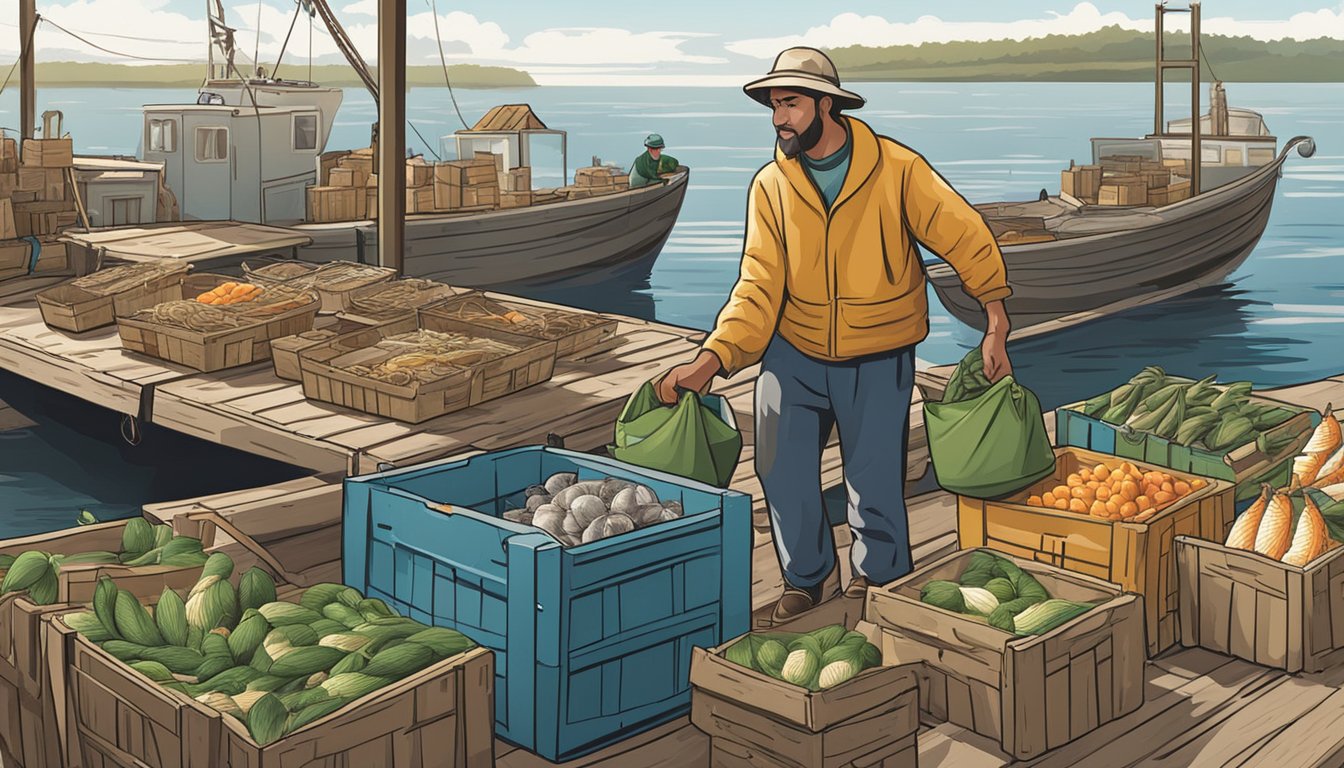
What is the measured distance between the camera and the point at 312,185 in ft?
59.7

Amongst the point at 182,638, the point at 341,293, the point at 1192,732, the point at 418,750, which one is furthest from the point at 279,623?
the point at 341,293

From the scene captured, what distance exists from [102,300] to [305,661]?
21.4 ft

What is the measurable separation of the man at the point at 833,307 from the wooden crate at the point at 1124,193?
1849cm

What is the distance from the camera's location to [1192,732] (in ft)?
12.4

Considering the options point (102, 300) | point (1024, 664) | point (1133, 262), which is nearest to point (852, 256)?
point (1024, 664)

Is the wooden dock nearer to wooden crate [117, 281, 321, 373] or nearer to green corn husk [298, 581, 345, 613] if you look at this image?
wooden crate [117, 281, 321, 373]

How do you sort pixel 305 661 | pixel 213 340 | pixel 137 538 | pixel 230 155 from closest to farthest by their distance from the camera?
pixel 305 661, pixel 137 538, pixel 213 340, pixel 230 155

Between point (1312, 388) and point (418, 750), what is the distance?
6272mm

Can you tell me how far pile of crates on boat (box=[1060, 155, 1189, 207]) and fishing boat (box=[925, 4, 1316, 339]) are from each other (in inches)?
1.3

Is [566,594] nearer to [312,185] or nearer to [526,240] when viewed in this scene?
[312,185]

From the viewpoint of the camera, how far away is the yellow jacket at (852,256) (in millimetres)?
4223

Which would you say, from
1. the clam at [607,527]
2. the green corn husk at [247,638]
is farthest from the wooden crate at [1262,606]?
the green corn husk at [247,638]

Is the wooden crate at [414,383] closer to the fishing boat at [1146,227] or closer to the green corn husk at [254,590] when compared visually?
the green corn husk at [254,590]

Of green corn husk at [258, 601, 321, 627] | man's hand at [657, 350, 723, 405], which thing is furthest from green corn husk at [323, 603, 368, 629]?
man's hand at [657, 350, 723, 405]
